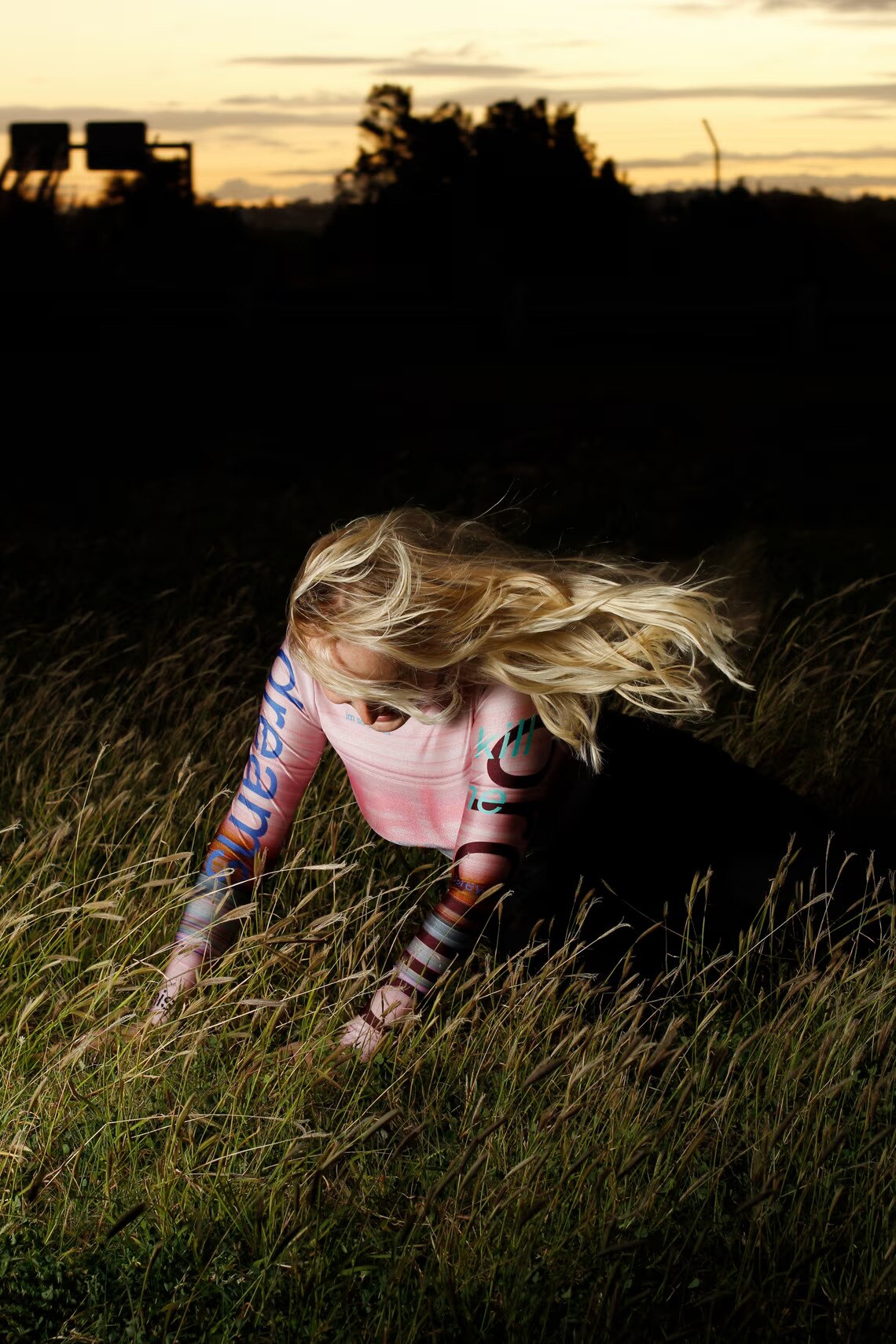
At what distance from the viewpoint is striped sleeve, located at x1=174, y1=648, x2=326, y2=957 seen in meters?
2.89

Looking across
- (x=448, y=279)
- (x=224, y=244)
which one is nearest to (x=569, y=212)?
(x=448, y=279)

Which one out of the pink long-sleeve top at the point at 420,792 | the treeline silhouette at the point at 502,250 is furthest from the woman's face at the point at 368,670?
the treeline silhouette at the point at 502,250

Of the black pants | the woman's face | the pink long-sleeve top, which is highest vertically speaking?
the woman's face

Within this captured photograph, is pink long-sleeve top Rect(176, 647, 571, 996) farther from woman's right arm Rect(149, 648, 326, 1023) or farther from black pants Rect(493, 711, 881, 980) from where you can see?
black pants Rect(493, 711, 881, 980)

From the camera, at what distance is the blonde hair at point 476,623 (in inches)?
101

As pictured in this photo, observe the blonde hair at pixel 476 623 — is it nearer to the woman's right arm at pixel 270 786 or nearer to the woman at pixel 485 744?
the woman at pixel 485 744

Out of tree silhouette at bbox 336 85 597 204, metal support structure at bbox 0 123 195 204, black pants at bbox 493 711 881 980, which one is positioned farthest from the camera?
tree silhouette at bbox 336 85 597 204

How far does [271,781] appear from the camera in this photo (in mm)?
2932

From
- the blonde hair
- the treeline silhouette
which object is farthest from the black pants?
the treeline silhouette

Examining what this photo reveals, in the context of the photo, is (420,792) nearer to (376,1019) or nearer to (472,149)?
(376,1019)

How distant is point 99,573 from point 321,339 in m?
10.2

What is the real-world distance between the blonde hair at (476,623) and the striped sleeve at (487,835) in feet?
0.21

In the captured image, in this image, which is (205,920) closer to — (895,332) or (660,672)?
(660,672)

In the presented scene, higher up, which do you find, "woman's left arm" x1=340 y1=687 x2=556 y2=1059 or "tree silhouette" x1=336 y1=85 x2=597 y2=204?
"woman's left arm" x1=340 y1=687 x2=556 y2=1059
